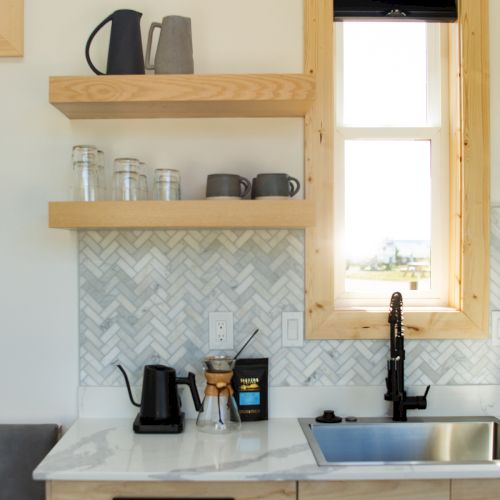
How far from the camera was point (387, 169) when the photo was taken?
2.25 meters

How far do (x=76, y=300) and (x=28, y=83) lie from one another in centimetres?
78

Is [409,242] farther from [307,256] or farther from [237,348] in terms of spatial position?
[237,348]

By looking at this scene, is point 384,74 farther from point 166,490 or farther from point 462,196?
point 166,490

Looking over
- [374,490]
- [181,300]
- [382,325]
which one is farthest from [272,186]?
[374,490]

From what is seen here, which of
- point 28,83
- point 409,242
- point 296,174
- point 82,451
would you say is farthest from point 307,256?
point 28,83

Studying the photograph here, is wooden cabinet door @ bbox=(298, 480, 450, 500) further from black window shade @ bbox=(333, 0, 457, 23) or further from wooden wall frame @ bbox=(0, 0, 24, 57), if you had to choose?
wooden wall frame @ bbox=(0, 0, 24, 57)

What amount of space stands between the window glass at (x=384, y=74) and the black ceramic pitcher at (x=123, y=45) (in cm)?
78

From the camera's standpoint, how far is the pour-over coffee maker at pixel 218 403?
6.12ft

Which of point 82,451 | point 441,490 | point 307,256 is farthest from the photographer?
point 307,256

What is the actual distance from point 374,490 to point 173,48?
4.73 feet

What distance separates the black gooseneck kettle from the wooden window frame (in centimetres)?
50

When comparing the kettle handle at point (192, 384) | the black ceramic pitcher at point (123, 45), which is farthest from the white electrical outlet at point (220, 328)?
the black ceramic pitcher at point (123, 45)

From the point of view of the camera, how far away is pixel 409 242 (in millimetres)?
2248

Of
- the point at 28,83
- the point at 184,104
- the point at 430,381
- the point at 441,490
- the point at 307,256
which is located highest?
the point at 28,83
